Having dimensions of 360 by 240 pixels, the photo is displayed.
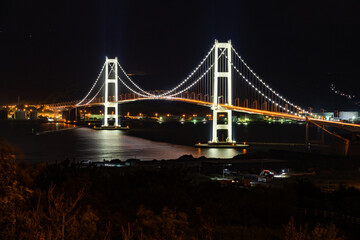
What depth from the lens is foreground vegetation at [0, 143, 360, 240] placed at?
4.55 meters

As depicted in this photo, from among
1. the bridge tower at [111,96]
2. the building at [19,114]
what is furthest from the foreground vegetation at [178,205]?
the building at [19,114]

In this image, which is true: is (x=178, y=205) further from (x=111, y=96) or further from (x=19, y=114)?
(x=19, y=114)

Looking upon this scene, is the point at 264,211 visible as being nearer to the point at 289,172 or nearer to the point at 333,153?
the point at 289,172

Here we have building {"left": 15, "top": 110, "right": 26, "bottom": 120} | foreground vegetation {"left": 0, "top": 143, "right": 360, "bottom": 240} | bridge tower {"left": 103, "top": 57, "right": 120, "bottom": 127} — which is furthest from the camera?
building {"left": 15, "top": 110, "right": 26, "bottom": 120}

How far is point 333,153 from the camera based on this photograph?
53.2 feet

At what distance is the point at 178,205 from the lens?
6.23 m

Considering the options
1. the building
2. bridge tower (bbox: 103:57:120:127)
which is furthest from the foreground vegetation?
the building

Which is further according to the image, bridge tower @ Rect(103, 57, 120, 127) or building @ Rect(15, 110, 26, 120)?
building @ Rect(15, 110, 26, 120)

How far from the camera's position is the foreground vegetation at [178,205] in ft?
14.9

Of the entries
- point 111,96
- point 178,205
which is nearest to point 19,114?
point 111,96

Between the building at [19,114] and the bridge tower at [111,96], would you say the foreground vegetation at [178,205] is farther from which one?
the building at [19,114]

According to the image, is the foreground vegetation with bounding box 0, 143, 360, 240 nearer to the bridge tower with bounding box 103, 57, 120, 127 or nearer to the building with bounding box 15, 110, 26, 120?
the bridge tower with bounding box 103, 57, 120, 127

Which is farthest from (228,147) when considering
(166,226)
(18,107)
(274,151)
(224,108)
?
(18,107)

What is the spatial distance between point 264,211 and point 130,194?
1667 millimetres
